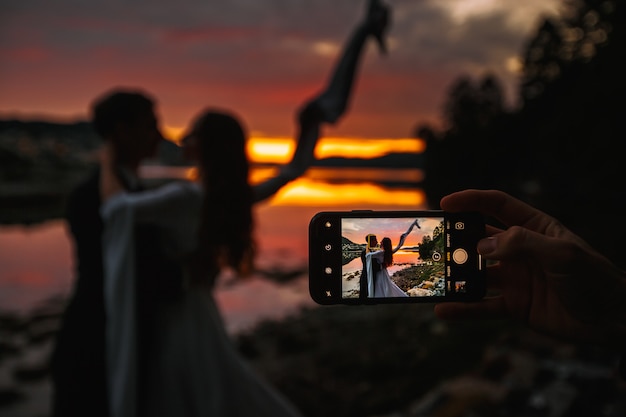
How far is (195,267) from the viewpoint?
335 cm

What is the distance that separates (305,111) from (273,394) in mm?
1856

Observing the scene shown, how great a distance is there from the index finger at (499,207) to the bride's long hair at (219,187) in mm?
2250

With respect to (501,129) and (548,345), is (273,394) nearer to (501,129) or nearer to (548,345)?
(548,345)

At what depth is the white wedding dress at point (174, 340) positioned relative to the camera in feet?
9.93

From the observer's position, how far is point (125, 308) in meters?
3.05

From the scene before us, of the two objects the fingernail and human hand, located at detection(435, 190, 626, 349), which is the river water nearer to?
human hand, located at detection(435, 190, 626, 349)

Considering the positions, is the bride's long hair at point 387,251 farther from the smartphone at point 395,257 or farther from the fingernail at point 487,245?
the fingernail at point 487,245

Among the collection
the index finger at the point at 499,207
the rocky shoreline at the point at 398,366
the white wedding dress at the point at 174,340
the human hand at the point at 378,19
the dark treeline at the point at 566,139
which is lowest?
the rocky shoreline at the point at 398,366

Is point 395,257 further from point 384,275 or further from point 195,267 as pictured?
point 195,267

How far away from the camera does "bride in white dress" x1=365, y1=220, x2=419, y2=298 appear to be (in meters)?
1.18

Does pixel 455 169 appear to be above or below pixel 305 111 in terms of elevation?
above

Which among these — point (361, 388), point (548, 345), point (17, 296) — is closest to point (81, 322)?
point (361, 388)

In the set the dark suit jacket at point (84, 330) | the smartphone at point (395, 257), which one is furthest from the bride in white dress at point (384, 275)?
the dark suit jacket at point (84, 330)

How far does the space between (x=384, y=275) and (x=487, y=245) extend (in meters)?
0.21
